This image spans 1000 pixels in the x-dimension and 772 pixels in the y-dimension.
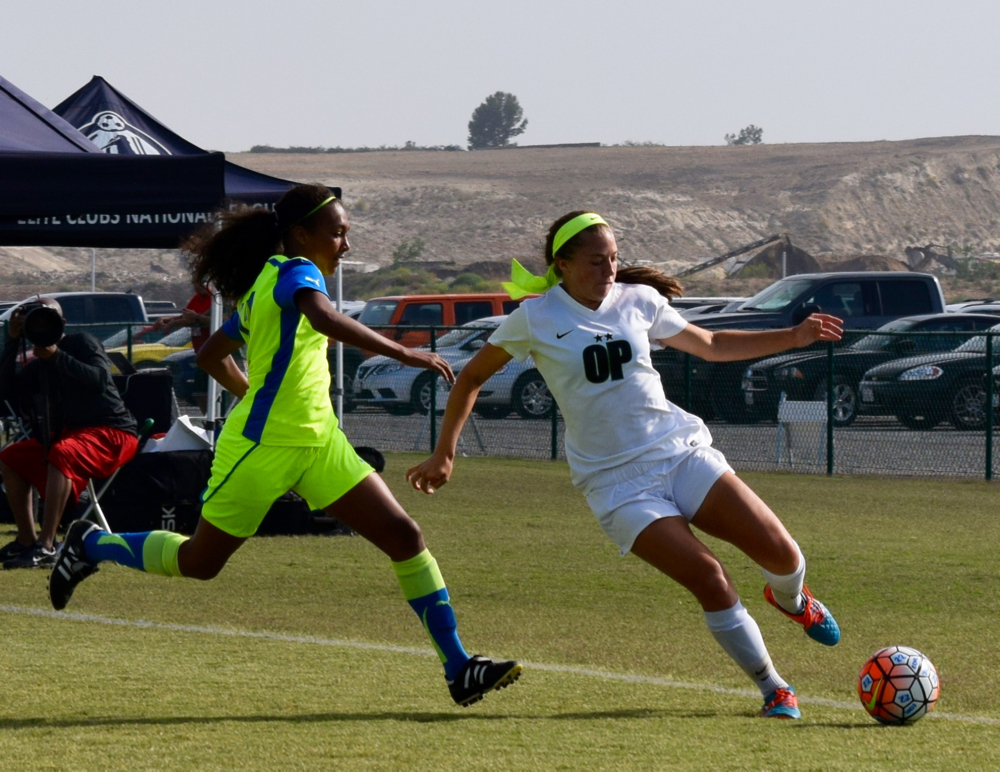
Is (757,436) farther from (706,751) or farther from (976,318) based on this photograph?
(706,751)

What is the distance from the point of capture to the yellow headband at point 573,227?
549cm

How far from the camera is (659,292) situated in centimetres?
600

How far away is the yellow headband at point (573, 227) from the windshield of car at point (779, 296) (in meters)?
16.9

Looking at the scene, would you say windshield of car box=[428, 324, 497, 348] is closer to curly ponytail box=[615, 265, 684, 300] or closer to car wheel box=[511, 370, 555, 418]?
car wheel box=[511, 370, 555, 418]

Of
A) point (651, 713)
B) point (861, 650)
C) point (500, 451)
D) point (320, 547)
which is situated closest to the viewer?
point (651, 713)

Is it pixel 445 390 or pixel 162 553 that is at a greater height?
pixel 162 553

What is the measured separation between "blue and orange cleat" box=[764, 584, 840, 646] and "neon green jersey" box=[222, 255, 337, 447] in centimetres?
180

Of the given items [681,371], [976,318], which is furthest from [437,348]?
[976,318]

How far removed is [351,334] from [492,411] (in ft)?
47.5

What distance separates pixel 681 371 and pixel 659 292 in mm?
12704

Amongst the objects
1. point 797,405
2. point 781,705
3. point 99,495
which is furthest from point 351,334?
point 797,405

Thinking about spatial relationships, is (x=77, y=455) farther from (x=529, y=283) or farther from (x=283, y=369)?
(x=529, y=283)

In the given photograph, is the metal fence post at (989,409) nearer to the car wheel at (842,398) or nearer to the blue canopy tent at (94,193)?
the car wheel at (842,398)

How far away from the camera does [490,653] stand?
6902mm
